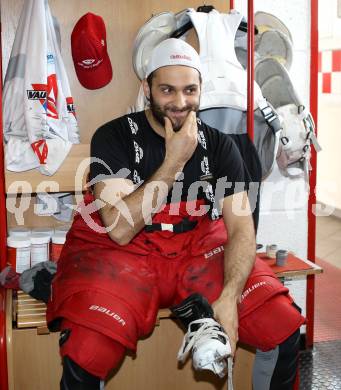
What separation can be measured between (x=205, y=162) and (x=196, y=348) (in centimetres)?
62

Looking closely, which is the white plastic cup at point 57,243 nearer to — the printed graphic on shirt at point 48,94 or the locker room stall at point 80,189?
the locker room stall at point 80,189

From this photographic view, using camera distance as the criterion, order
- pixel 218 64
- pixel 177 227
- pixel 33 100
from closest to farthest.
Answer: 1. pixel 177 227
2. pixel 33 100
3. pixel 218 64

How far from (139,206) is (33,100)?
581mm

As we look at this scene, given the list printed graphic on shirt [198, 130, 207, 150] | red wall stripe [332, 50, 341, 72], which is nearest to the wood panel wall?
printed graphic on shirt [198, 130, 207, 150]

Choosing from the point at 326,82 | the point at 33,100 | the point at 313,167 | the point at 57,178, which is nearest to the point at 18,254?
the point at 57,178

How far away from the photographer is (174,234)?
1.72 m

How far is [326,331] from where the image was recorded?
8.59 ft

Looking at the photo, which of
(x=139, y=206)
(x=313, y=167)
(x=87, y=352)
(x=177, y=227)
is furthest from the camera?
(x=313, y=167)

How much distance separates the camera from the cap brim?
2109 millimetres

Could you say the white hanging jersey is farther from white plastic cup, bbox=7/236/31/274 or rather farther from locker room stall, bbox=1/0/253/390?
white plastic cup, bbox=7/236/31/274

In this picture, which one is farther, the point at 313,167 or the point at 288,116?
the point at 313,167

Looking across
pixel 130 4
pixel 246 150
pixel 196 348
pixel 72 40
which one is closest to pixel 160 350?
pixel 196 348

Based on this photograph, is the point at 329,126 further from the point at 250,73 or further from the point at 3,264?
the point at 3,264

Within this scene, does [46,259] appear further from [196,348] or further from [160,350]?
[196,348]
